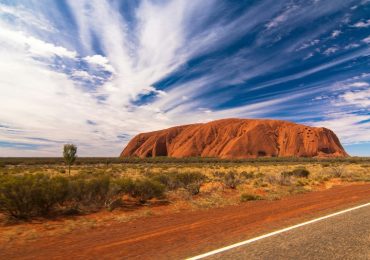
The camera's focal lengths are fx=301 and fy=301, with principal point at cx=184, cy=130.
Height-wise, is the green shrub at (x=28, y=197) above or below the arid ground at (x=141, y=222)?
above

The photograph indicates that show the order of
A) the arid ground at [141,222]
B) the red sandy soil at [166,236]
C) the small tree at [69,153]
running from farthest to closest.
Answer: the small tree at [69,153] < the arid ground at [141,222] < the red sandy soil at [166,236]

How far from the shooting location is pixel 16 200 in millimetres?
10078

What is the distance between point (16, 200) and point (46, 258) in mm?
5058

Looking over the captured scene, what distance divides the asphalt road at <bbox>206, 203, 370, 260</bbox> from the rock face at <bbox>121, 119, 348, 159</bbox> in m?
111

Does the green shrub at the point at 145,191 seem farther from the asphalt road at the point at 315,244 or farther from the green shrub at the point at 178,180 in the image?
the asphalt road at the point at 315,244

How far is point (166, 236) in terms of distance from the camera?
Answer: 24.4 feet

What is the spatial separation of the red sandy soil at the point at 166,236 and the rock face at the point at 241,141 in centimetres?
10935

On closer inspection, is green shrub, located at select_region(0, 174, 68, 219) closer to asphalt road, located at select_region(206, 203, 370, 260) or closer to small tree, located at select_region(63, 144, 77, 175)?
asphalt road, located at select_region(206, 203, 370, 260)

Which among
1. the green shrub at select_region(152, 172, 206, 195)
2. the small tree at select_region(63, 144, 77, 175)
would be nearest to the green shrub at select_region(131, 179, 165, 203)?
the green shrub at select_region(152, 172, 206, 195)

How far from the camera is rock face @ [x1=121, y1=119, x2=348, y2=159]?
407 ft

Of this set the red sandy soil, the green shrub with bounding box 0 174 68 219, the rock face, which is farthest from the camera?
the rock face

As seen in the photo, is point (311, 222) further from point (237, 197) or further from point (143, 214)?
point (237, 197)

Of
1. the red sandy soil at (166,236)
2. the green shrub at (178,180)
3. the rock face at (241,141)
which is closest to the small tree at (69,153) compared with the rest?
the green shrub at (178,180)

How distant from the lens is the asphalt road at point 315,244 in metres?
5.54
